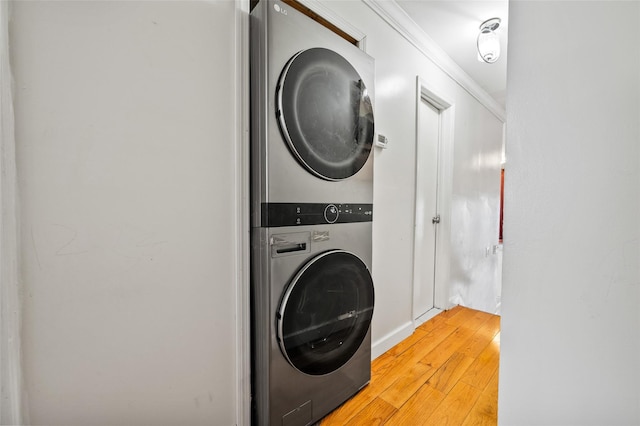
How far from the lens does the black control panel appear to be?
1.05m

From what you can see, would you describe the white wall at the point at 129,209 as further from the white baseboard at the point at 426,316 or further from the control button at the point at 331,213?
the white baseboard at the point at 426,316

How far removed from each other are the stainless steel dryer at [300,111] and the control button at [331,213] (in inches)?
1.6

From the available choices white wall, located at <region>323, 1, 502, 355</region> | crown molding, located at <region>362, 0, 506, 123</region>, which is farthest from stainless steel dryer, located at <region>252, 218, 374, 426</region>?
crown molding, located at <region>362, 0, 506, 123</region>

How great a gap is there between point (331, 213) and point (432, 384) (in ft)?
3.99

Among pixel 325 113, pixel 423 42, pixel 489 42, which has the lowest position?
pixel 325 113

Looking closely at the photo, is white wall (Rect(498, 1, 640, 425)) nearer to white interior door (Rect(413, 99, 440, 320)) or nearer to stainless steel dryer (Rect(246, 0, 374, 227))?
stainless steel dryer (Rect(246, 0, 374, 227))

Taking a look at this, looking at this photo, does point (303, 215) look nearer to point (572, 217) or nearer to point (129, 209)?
point (129, 209)

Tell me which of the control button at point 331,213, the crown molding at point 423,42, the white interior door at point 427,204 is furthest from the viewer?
the white interior door at point 427,204

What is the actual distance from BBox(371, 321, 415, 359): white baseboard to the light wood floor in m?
0.03

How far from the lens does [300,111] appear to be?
1.09 m

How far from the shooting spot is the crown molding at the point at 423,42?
5.81ft

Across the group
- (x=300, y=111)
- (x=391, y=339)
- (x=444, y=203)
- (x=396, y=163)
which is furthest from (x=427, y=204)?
(x=300, y=111)

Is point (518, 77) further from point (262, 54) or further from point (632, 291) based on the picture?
point (262, 54)

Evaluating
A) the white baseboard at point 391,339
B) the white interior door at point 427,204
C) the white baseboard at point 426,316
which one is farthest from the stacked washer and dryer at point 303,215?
the white interior door at point 427,204
